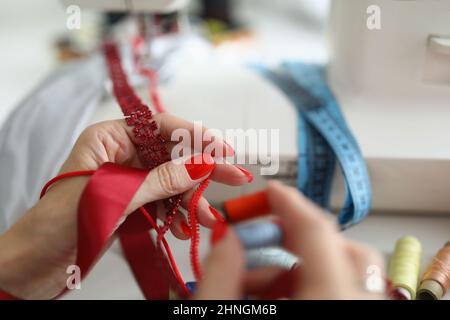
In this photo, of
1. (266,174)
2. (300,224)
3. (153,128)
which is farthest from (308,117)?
(300,224)

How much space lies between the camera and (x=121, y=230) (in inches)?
24.5

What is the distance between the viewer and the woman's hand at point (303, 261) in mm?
407

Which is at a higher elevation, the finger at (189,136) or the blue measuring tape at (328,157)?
the finger at (189,136)

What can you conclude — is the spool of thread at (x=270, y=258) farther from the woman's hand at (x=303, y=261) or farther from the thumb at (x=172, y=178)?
the thumb at (x=172, y=178)

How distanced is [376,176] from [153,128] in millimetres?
335

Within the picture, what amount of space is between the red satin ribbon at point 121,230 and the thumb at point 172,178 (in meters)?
0.01

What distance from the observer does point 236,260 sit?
16.3 inches

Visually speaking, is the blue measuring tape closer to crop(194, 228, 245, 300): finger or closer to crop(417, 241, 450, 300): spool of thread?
crop(417, 241, 450, 300): spool of thread

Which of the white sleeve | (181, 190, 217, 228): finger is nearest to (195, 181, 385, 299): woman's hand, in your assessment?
(181, 190, 217, 228): finger

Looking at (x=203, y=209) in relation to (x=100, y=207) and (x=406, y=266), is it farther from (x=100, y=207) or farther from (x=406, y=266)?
(x=406, y=266)

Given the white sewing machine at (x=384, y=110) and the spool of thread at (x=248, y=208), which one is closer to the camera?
the spool of thread at (x=248, y=208)

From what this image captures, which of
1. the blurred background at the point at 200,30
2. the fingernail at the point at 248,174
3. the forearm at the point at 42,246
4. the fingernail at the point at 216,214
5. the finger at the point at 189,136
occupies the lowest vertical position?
the forearm at the point at 42,246

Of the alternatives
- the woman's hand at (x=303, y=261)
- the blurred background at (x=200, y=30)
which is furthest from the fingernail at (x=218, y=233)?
the blurred background at (x=200, y=30)

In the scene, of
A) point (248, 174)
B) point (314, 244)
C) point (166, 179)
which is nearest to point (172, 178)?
point (166, 179)
